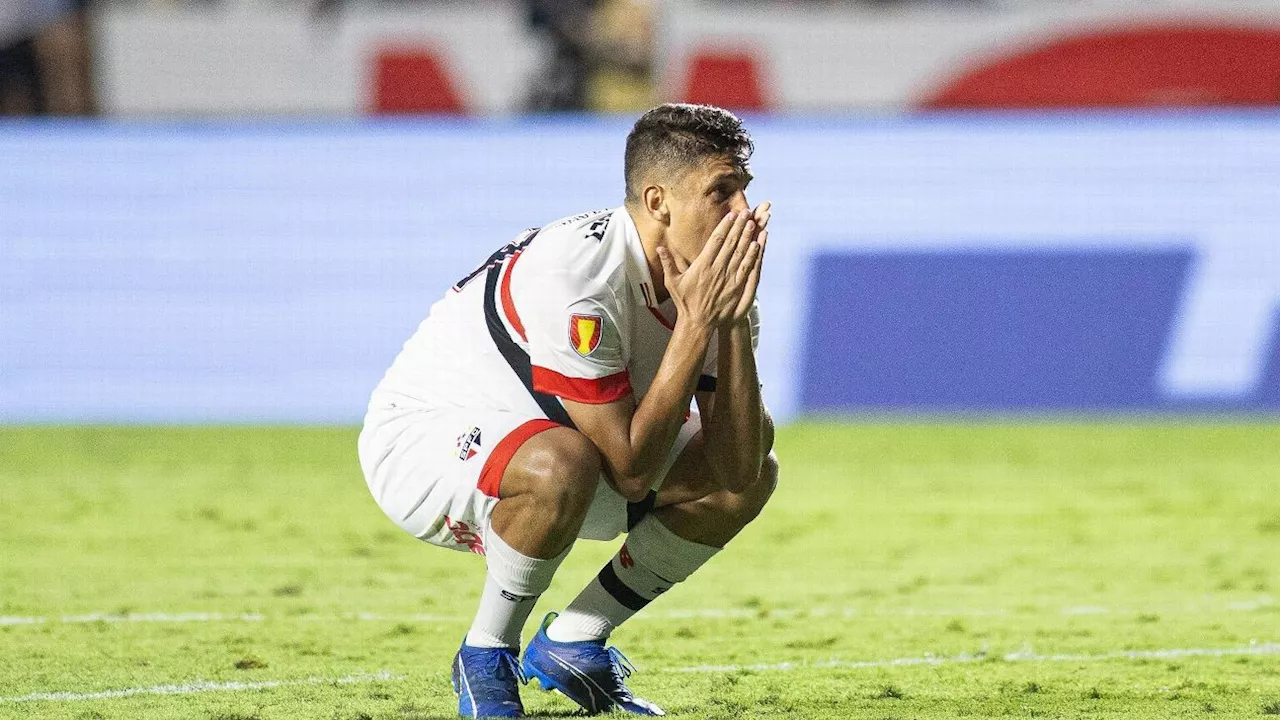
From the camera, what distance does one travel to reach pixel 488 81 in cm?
1481

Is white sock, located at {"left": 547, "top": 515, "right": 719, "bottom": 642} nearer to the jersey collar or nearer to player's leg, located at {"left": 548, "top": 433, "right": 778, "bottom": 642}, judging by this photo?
player's leg, located at {"left": 548, "top": 433, "right": 778, "bottom": 642}

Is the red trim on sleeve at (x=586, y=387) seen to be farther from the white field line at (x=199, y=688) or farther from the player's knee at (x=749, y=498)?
the white field line at (x=199, y=688)

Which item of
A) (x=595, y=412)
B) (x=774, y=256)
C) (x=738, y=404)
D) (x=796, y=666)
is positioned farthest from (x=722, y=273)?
(x=774, y=256)

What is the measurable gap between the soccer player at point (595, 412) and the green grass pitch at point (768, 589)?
279mm

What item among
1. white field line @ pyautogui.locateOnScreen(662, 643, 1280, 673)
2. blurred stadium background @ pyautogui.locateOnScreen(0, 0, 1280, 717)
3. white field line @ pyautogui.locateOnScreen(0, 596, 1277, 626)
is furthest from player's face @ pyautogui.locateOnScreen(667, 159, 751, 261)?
blurred stadium background @ pyautogui.locateOnScreen(0, 0, 1280, 717)

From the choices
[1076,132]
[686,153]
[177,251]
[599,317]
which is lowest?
[177,251]

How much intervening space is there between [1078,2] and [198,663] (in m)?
12.0

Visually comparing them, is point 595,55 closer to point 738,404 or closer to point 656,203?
point 656,203

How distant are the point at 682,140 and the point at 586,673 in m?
1.28

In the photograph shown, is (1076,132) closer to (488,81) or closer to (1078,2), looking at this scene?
(1078,2)

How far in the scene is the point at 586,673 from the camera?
407 centimetres

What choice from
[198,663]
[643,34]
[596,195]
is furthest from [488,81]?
[198,663]

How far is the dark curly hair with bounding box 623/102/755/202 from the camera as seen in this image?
385cm

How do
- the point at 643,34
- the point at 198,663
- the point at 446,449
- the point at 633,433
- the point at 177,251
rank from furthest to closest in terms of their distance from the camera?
the point at 643,34 → the point at 177,251 → the point at 198,663 → the point at 446,449 → the point at 633,433
